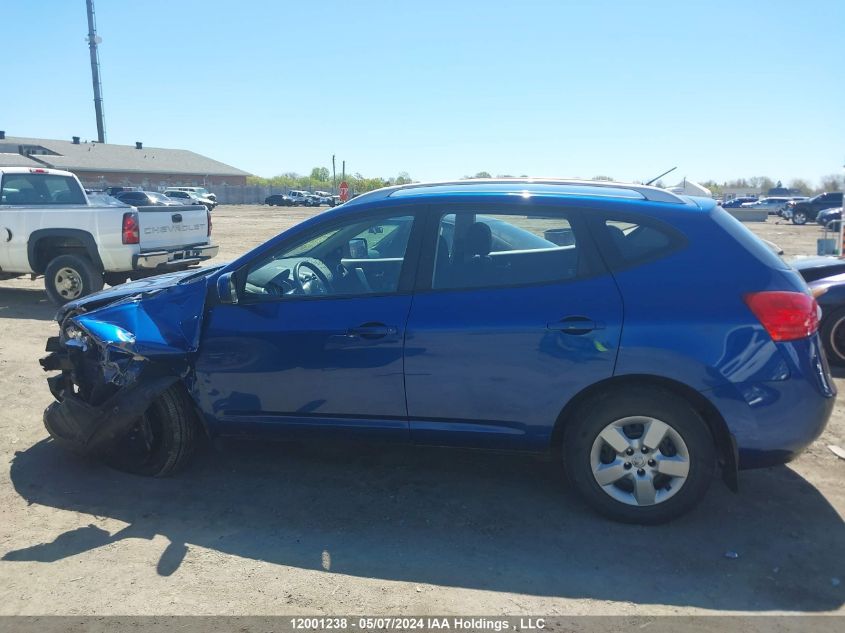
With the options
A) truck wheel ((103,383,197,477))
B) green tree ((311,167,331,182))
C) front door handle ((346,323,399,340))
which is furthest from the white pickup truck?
green tree ((311,167,331,182))

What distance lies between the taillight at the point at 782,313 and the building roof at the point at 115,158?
5876 centimetres

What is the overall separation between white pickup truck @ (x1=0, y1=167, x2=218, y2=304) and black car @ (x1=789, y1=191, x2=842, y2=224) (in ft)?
118

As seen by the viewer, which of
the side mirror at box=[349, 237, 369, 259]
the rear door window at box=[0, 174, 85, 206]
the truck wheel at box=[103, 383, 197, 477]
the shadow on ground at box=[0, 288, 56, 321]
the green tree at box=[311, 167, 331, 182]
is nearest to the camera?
the truck wheel at box=[103, 383, 197, 477]

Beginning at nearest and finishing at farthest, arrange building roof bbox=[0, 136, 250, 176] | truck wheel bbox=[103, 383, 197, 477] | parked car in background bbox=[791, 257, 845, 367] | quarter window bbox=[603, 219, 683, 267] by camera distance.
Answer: quarter window bbox=[603, 219, 683, 267], truck wheel bbox=[103, 383, 197, 477], parked car in background bbox=[791, 257, 845, 367], building roof bbox=[0, 136, 250, 176]

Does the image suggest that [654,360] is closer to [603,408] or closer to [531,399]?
[603,408]

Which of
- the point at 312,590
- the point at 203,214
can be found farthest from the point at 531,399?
the point at 203,214

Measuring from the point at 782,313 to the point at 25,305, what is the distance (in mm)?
10400

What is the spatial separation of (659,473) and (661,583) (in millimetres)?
600

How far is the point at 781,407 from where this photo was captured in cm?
342

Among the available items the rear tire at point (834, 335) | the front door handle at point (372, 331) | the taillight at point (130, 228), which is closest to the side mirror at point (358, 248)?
the front door handle at point (372, 331)

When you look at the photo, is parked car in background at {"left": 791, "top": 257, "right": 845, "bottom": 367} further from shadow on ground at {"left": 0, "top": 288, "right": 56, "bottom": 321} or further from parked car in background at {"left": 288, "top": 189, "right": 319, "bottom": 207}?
parked car in background at {"left": 288, "top": 189, "right": 319, "bottom": 207}

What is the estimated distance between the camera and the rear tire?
21.5ft

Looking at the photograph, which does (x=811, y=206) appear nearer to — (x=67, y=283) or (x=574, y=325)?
(x=67, y=283)

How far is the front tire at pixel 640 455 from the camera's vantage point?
352 cm
